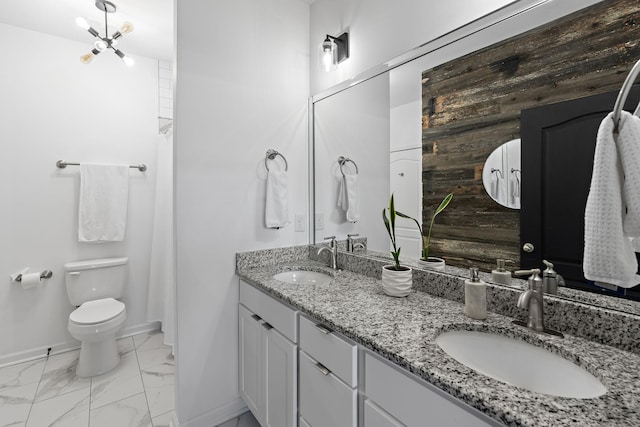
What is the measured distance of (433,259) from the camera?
4.53 feet

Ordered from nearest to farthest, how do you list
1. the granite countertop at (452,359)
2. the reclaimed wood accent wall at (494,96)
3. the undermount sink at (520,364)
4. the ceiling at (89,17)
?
1. the granite countertop at (452,359)
2. the undermount sink at (520,364)
3. the reclaimed wood accent wall at (494,96)
4. the ceiling at (89,17)

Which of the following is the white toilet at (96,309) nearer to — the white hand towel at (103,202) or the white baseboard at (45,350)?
the white hand towel at (103,202)

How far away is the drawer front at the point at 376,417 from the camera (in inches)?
32.7

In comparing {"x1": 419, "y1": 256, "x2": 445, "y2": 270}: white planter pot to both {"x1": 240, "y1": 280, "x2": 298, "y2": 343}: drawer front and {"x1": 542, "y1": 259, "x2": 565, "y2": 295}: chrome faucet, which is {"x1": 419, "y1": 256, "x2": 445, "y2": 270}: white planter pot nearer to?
{"x1": 542, "y1": 259, "x2": 565, "y2": 295}: chrome faucet

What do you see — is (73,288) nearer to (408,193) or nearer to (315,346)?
(315,346)

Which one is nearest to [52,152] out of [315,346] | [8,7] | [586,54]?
[8,7]

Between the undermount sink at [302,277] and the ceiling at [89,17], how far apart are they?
199 cm

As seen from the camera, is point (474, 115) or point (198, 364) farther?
point (198, 364)

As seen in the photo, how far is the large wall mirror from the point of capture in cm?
98

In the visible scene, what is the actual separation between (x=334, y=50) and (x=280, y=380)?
6.29 feet

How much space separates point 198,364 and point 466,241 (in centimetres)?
158

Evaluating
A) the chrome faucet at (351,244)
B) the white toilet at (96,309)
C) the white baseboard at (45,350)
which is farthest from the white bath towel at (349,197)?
the white baseboard at (45,350)

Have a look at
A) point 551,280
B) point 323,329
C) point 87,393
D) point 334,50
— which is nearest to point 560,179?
point 551,280

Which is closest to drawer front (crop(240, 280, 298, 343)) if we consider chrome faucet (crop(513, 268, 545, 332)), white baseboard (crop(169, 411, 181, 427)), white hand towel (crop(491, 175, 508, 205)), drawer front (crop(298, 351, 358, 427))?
drawer front (crop(298, 351, 358, 427))
